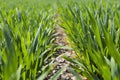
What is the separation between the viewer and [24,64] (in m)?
1.50

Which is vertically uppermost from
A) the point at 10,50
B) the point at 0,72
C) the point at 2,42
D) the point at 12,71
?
the point at 2,42

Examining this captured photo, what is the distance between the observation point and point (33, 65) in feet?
5.32

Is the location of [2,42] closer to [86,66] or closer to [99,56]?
[86,66]

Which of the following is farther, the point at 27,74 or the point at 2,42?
the point at 2,42

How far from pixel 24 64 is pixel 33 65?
13 centimetres

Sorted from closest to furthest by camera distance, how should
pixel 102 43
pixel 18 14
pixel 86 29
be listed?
pixel 102 43 → pixel 86 29 → pixel 18 14

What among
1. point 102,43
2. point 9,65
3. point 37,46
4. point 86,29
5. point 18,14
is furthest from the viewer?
point 18,14

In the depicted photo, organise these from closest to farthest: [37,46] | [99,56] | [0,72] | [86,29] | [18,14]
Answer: [99,56]
[0,72]
[37,46]
[86,29]
[18,14]

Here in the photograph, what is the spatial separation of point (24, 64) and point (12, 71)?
1.46ft

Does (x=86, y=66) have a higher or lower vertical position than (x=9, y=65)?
higher

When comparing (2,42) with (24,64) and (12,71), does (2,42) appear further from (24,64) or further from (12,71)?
(12,71)

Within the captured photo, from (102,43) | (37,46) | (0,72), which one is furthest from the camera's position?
(102,43)

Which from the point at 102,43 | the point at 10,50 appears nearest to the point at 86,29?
the point at 102,43

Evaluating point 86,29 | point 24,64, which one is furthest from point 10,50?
point 86,29
